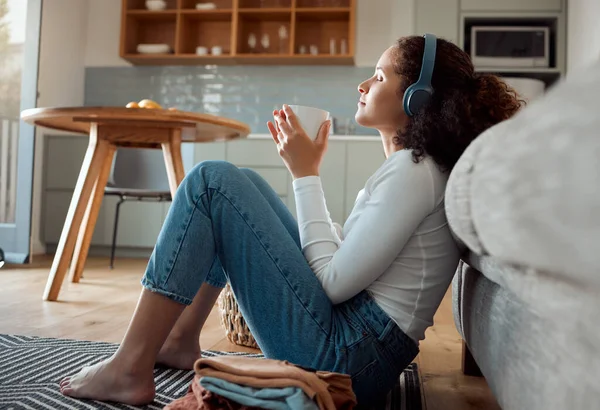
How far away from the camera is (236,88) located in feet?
16.2

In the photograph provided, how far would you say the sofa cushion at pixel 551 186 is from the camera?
416 mm

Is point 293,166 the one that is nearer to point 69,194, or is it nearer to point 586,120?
point 586,120

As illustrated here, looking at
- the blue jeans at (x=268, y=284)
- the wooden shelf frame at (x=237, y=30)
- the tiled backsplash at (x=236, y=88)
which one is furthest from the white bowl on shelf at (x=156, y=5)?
the blue jeans at (x=268, y=284)

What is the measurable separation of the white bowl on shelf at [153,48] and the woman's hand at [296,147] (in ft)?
12.7

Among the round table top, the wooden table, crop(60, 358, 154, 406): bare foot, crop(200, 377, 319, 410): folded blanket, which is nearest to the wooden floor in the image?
the wooden table

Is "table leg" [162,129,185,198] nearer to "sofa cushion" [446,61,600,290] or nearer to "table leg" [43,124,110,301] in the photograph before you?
"table leg" [43,124,110,301]

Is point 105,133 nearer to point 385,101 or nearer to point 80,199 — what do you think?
point 80,199

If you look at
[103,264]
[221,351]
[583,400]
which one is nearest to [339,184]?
[103,264]

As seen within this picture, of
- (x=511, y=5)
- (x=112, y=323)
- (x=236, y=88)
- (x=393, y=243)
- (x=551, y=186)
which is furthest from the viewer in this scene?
(x=236, y=88)

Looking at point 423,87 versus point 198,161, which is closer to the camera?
point 423,87

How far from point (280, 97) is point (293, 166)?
3.81 metres

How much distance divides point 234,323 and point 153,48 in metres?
3.51

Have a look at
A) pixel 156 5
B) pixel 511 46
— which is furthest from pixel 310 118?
pixel 156 5

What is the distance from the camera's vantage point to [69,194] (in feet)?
14.8
